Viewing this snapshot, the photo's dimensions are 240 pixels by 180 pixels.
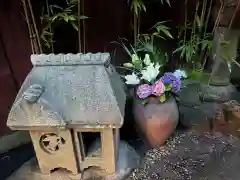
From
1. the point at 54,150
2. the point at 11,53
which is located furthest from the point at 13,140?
the point at 54,150

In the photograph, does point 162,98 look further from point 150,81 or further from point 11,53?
point 11,53

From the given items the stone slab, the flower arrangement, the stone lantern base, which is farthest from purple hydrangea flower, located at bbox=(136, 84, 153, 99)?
the stone slab

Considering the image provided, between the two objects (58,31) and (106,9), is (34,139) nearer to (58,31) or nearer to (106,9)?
(58,31)

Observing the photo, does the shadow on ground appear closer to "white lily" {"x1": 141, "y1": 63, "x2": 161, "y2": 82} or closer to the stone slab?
the stone slab

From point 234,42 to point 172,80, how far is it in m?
0.72

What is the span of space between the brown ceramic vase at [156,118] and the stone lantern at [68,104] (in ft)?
0.92

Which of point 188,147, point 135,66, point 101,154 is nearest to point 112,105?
point 101,154

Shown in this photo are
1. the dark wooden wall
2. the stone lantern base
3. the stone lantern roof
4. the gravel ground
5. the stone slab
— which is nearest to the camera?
the stone lantern roof

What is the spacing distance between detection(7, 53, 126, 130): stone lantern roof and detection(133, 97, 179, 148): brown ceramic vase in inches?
13.4

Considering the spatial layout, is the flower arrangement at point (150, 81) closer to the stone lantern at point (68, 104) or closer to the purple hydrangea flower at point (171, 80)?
the purple hydrangea flower at point (171, 80)

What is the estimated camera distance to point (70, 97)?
1304 millimetres

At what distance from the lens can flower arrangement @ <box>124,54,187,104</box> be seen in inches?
63.4

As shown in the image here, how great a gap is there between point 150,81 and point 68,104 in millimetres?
527

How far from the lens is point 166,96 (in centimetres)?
167
